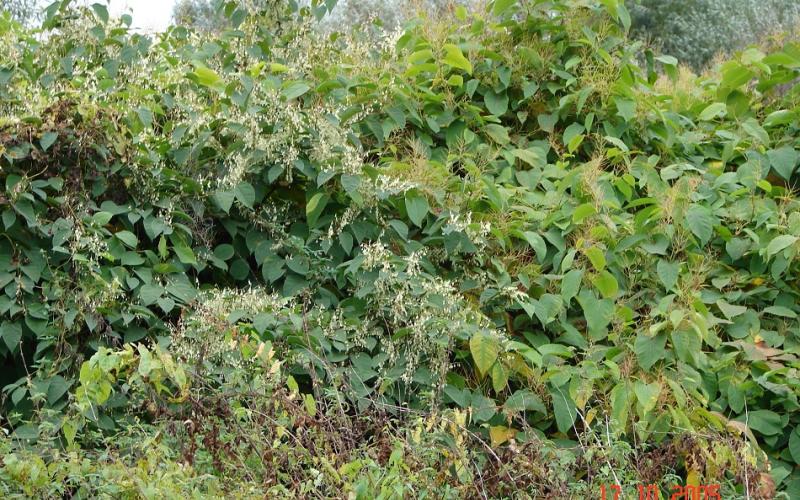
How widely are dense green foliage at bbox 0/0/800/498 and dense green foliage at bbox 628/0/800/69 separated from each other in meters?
9.67

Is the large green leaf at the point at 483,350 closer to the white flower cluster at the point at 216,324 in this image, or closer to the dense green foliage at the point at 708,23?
the white flower cluster at the point at 216,324

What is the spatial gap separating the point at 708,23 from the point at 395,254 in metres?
11.8

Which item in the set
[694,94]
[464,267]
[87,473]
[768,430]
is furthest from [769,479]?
[694,94]

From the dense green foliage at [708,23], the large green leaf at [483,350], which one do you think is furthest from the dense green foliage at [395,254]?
the dense green foliage at [708,23]

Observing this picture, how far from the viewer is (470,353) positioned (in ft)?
12.1

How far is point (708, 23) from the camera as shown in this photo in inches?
560

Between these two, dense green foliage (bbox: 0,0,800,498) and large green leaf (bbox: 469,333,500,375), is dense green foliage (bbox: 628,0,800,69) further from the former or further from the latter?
large green leaf (bbox: 469,333,500,375)

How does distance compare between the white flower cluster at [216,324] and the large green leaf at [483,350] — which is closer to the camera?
the white flower cluster at [216,324]

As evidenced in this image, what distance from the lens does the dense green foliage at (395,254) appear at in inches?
121

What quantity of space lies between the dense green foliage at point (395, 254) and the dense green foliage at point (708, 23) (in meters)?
9.67

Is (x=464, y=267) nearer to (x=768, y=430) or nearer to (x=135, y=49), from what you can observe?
(x=768, y=430)
